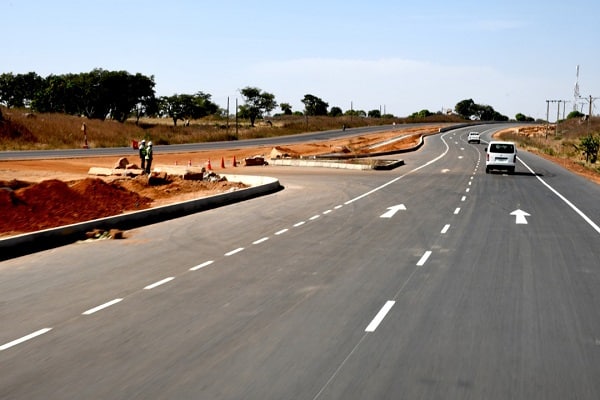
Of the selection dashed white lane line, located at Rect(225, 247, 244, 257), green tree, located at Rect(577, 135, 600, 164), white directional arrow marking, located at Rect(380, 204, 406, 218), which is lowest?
dashed white lane line, located at Rect(225, 247, 244, 257)

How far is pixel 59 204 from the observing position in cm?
2203

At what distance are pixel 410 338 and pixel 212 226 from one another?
10826 millimetres

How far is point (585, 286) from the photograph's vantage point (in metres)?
10.8

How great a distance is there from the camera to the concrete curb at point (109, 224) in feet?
46.0

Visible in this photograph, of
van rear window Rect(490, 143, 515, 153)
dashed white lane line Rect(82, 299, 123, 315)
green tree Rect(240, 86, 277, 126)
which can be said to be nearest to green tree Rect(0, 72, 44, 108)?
green tree Rect(240, 86, 277, 126)

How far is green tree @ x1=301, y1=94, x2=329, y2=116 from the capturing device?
186m

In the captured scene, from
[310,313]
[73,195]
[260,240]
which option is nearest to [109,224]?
[260,240]

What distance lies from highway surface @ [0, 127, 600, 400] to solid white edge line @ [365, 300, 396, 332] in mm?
40

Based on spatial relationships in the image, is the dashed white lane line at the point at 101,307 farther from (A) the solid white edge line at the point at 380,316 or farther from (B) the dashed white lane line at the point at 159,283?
(A) the solid white edge line at the point at 380,316

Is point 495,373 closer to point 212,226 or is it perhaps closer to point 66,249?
point 66,249

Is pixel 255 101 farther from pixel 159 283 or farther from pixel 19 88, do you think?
pixel 159 283

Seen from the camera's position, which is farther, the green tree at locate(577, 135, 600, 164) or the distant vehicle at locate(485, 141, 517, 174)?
the green tree at locate(577, 135, 600, 164)

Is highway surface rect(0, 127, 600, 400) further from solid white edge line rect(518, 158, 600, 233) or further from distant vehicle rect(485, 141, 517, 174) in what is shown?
distant vehicle rect(485, 141, 517, 174)

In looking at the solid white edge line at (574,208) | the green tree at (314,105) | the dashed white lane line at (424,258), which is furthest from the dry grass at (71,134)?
the green tree at (314,105)
